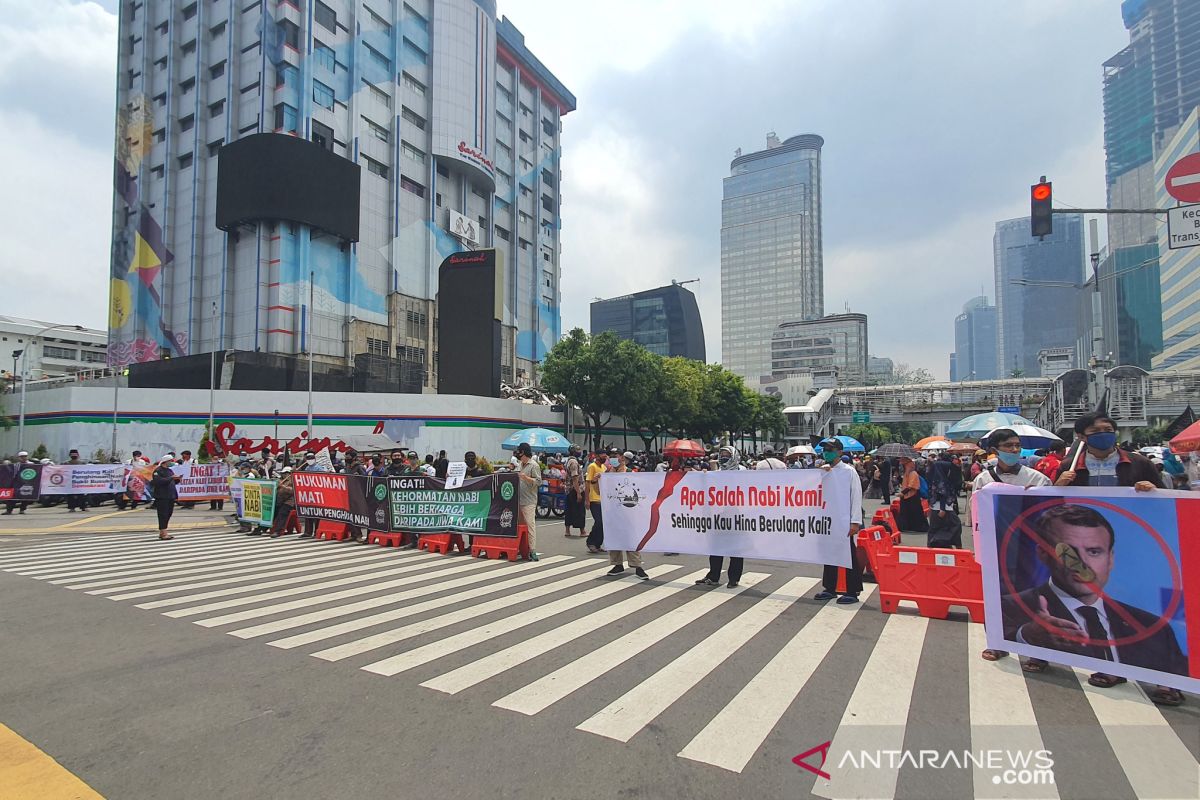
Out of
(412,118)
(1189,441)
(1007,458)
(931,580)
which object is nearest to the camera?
(1007,458)

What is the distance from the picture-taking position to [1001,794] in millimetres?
Answer: 3322

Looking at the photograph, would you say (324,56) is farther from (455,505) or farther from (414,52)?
(455,505)

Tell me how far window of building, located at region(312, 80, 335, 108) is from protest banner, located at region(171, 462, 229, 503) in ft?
133

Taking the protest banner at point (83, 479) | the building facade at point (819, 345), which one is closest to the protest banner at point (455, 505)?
the protest banner at point (83, 479)

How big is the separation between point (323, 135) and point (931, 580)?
57.4 m

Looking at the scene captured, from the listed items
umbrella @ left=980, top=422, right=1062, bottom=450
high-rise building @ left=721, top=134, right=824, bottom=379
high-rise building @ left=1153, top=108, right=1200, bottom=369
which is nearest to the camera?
umbrella @ left=980, top=422, right=1062, bottom=450

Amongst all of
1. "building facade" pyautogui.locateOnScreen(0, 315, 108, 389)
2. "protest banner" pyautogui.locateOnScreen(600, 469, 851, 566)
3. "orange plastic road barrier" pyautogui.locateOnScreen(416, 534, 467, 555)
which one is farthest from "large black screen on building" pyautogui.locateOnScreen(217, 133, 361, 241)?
"building facade" pyautogui.locateOnScreen(0, 315, 108, 389)

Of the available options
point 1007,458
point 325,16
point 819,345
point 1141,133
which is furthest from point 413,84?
point 1141,133

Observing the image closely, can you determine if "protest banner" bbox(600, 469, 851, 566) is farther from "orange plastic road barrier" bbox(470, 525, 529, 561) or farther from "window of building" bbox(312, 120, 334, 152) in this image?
"window of building" bbox(312, 120, 334, 152)

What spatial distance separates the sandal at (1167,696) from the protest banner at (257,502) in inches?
621

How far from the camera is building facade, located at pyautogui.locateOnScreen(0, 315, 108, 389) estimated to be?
87.3 m

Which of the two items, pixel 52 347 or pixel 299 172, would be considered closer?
pixel 299 172

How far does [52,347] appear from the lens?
9300 centimetres

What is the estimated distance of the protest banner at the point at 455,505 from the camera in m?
Result: 11.4
